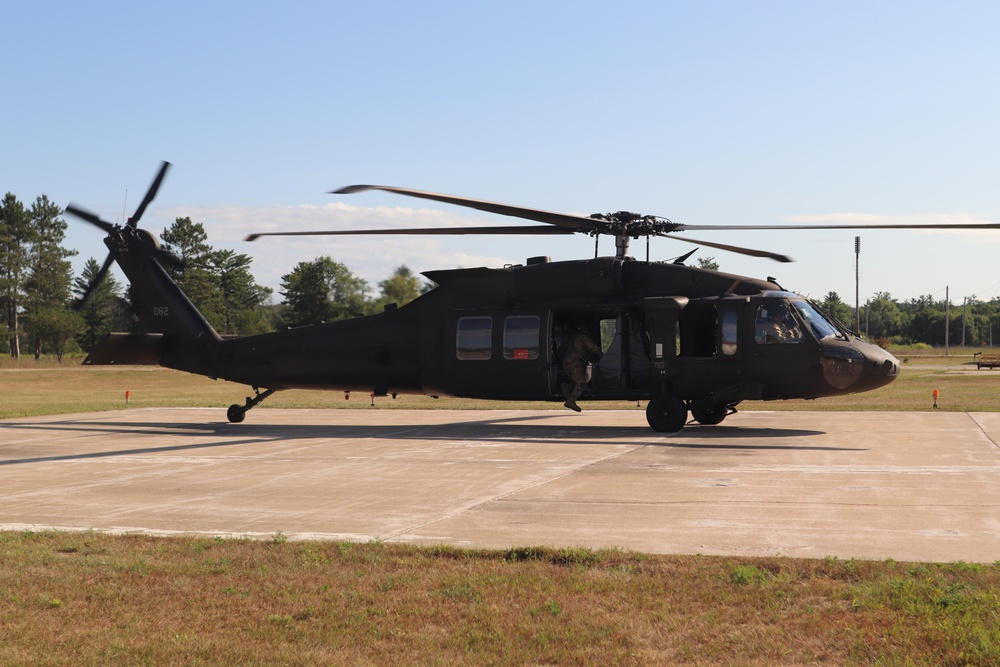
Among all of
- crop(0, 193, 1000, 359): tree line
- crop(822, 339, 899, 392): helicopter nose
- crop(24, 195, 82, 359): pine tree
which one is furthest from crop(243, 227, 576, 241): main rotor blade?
crop(24, 195, 82, 359): pine tree

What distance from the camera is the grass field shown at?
5.95 m

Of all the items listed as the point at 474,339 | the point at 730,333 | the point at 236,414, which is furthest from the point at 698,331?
the point at 236,414

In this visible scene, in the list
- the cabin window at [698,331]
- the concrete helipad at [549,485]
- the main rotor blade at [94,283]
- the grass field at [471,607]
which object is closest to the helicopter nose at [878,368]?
the concrete helipad at [549,485]

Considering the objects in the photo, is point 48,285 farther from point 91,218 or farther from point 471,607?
point 471,607

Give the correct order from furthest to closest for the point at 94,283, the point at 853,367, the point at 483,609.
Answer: the point at 94,283 → the point at 853,367 → the point at 483,609

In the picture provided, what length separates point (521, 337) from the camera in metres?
20.8

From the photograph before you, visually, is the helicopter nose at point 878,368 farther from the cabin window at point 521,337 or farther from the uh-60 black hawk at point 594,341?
the cabin window at point 521,337

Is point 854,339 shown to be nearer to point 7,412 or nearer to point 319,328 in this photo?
point 319,328

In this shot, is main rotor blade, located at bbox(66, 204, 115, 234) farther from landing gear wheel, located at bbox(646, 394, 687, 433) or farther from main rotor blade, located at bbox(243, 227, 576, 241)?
landing gear wheel, located at bbox(646, 394, 687, 433)

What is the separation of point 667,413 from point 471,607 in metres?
13.7

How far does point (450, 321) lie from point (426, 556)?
43.5ft

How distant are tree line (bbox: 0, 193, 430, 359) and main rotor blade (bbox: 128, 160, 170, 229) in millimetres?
58725

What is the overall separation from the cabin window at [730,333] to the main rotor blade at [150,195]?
Result: 47.9ft

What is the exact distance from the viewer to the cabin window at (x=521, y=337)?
2065 centimetres
